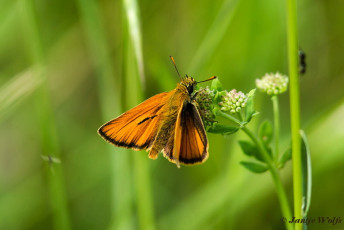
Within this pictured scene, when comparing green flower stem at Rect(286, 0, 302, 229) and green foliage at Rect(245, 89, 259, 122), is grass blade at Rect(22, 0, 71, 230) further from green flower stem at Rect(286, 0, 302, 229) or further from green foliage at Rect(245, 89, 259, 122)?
green flower stem at Rect(286, 0, 302, 229)

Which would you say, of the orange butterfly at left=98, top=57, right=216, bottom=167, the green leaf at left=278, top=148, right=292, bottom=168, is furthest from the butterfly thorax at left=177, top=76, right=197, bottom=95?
the green leaf at left=278, top=148, right=292, bottom=168

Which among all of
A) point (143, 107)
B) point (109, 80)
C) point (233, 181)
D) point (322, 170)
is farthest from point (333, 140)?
point (109, 80)

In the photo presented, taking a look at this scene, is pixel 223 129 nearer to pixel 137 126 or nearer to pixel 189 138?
pixel 189 138

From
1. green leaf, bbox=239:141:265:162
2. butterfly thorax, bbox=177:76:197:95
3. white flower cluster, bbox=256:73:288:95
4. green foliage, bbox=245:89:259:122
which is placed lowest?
green leaf, bbox=239:141:265:162

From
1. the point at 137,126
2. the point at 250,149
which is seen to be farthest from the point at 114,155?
the point at 250,149

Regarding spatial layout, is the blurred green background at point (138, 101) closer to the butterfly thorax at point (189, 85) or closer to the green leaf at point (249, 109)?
the butterfly thorax at point (189, 85)

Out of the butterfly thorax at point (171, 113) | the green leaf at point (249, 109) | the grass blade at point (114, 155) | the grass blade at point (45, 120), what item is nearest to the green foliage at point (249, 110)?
the green leaf at point (249, 109)
